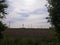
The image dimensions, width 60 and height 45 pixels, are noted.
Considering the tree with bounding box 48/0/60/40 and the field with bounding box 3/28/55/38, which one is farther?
the field with bounding box 3/28/55/38

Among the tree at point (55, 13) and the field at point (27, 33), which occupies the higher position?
the tree at point (55, 13)

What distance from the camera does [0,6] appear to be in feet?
120

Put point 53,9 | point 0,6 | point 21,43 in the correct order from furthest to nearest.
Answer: point 0,6
point 53,9
point 21,43

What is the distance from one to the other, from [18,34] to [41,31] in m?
6.99

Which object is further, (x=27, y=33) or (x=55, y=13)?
(x=27, y=33)

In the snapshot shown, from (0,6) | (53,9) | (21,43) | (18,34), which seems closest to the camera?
(21,43)

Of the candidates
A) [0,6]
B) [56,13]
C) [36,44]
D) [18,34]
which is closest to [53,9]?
[56,13]

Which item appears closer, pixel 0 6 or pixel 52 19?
pixel 52 19

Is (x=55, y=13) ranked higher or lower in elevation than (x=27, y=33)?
higher

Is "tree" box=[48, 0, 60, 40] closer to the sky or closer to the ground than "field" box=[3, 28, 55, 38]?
closer to the sky

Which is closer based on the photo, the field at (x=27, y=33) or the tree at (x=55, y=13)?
the tree at (x=55, y=13)

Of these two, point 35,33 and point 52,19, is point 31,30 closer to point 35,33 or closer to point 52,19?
point 35,33

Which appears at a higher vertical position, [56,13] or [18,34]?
[56,13]

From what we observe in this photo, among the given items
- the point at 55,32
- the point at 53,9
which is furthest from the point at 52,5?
the point at 55,32
